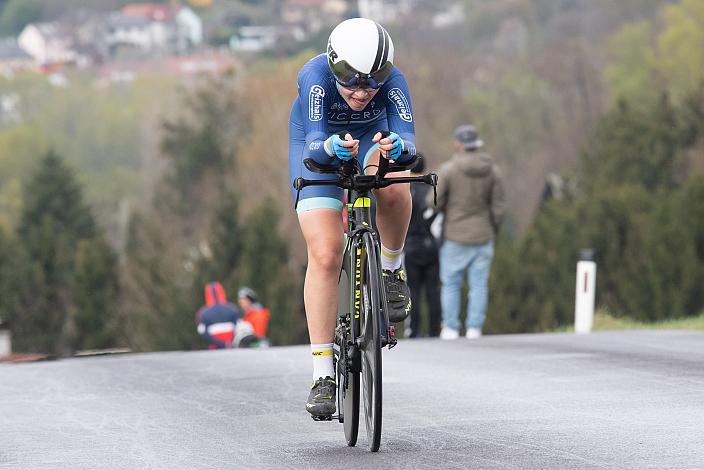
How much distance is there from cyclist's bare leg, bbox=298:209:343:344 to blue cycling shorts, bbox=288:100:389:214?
0.14 ft

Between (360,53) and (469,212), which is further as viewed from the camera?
(469,212)

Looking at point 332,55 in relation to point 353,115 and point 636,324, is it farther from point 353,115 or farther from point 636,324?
point 636,324

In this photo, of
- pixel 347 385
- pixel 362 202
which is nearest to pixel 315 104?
pixel 362 202

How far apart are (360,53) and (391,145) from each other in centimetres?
44

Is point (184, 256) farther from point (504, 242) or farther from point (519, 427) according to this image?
point (519, 427)

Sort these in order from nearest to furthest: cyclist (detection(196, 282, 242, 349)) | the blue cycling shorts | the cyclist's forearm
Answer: the cyclist's forearm, the blue cycling shorts, cyclist (detection(196, 282, 242, 349))

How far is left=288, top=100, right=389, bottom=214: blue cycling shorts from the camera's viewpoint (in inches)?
311

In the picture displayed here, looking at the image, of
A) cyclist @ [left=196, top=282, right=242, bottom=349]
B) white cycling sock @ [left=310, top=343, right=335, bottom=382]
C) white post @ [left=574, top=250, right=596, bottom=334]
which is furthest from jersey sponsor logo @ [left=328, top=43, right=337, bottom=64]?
cyclist @ [left=196, top=282, right=242, bottom=349]

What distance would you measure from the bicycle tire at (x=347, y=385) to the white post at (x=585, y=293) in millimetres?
11033

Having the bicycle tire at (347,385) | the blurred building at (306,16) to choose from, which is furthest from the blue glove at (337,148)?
the blurred building at (306,16)

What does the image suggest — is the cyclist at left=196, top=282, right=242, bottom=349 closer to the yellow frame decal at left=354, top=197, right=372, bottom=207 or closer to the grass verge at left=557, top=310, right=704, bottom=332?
the grass verge at left=557, top=310, right=704, bottom=332

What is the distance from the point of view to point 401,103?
7.90m

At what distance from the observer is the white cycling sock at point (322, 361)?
782cm

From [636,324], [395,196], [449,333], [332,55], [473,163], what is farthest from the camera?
[636,324]
